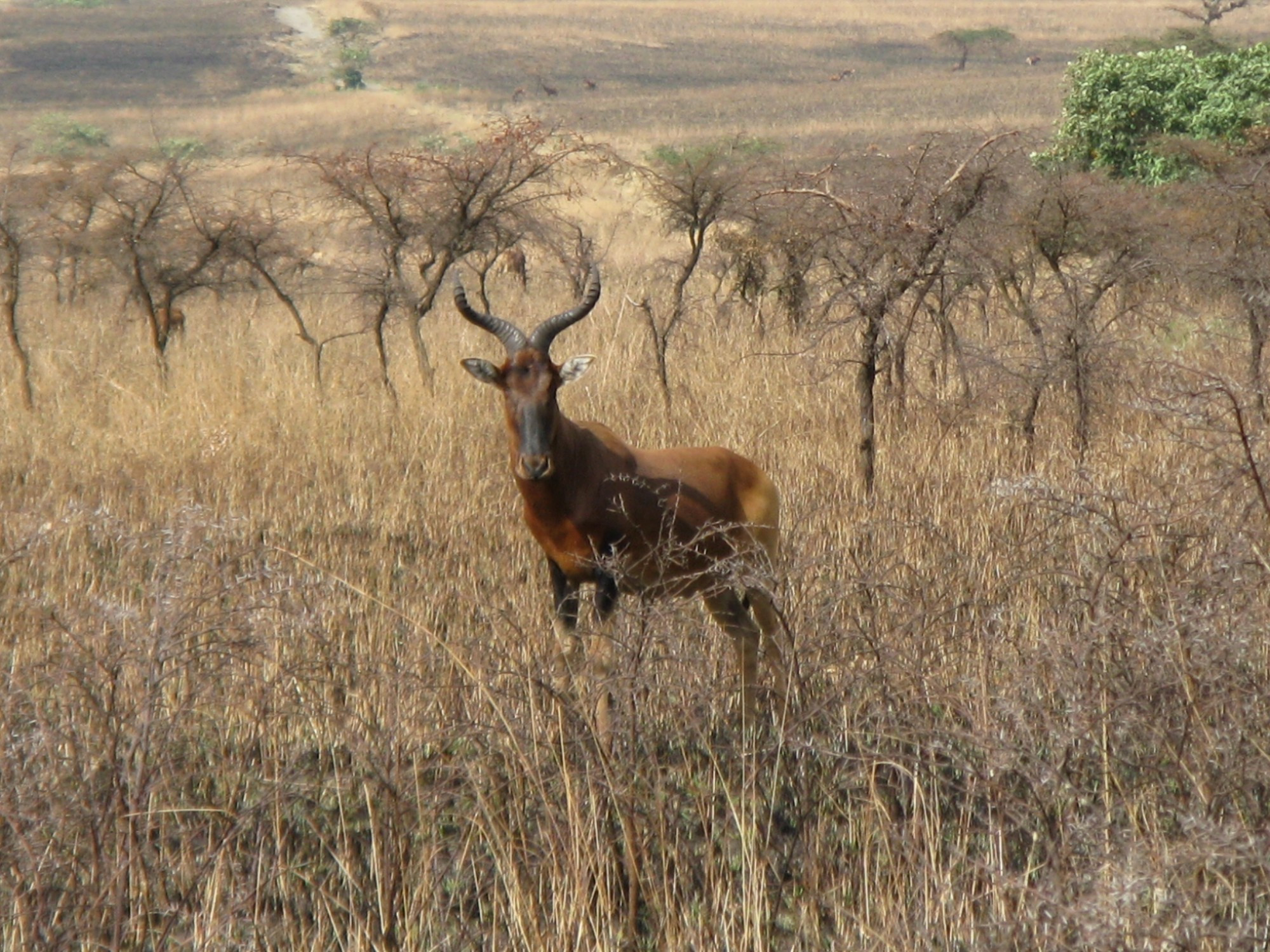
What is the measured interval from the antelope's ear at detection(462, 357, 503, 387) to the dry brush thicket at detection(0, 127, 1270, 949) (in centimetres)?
105

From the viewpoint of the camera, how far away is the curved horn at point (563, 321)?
19.1 ft

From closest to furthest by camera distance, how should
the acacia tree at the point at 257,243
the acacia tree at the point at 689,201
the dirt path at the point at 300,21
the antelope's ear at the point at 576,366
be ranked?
the antelope's ear at the point at 576,366
the acacia tree at the point at 689,201
the acacia tree at the point at 257,243
the dirt path at the point at 300,21

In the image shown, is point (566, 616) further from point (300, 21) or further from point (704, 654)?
point (300, 21)

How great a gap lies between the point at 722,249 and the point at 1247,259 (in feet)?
19.2

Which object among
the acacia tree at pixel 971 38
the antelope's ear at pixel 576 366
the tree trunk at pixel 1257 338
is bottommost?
the tree trunk at pixel 1257 338

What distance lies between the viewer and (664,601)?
4.56 metres

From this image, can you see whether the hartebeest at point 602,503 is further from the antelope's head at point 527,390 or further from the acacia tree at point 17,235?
the acacia tree at point 17,235

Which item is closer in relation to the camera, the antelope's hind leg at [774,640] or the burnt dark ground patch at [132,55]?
the antelope's hind leg at [774,640]

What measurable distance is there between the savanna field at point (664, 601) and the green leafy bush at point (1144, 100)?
7612 millimetres

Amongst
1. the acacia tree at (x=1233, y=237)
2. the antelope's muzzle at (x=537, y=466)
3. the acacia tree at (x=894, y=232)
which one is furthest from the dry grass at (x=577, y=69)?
the antelope's muzzle at (x=537, y=466)

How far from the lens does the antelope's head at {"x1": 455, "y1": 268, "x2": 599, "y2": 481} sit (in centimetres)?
545

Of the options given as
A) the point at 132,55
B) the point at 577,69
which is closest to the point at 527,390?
the point at 577,69

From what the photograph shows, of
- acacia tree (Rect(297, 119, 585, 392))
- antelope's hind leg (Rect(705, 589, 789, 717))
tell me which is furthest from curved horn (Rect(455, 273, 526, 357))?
acacia tree (Rect(297, 119, 585, 392))

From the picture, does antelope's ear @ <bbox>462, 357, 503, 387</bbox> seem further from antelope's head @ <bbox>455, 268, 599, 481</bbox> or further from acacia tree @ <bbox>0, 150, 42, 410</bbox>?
acacia tree @ <bbox>0, 150, 42, 410</bbox>
